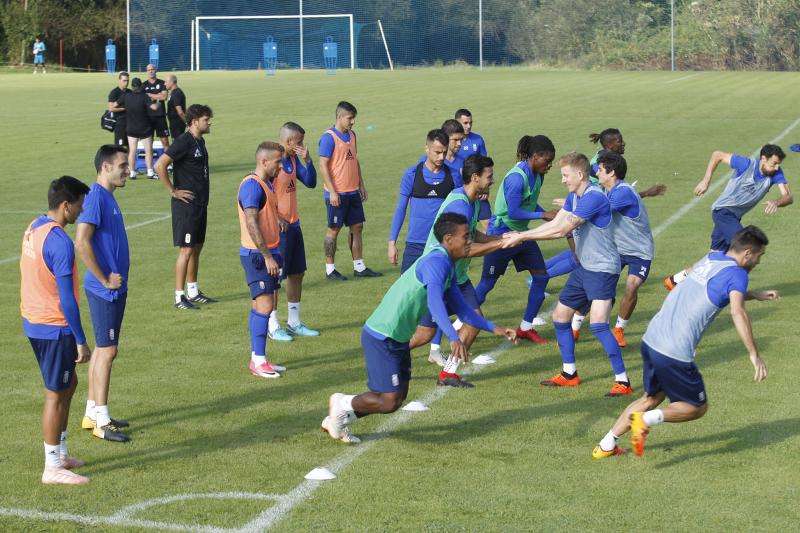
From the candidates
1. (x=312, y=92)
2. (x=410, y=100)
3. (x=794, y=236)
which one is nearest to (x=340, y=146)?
(x=794, y=236)

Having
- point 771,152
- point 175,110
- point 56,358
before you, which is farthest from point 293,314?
point 175,110

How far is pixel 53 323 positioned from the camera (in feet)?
26.1

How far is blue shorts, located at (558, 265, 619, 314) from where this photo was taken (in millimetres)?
10391

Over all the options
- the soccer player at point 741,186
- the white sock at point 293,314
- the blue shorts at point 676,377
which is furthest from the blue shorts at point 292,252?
the blue shorts at point 676,377

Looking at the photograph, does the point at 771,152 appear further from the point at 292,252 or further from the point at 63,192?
the point at 63,192

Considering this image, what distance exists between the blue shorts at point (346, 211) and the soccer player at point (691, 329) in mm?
7731

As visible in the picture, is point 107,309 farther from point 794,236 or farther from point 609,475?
point 794,236

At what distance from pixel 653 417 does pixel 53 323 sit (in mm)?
4212

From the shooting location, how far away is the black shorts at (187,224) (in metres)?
13.7

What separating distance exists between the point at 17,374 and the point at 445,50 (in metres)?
59.2

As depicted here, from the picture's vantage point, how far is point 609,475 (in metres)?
8.16

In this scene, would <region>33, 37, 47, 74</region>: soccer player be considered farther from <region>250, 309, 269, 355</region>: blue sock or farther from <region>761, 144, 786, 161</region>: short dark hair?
<region>250, 309, 269, 355</region>: blue sock

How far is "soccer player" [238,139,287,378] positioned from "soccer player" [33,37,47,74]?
201ft

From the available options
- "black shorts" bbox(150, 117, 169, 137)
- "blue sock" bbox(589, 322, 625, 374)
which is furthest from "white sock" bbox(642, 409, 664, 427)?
"black shorts" bbox(150, 117, 169, 137)
